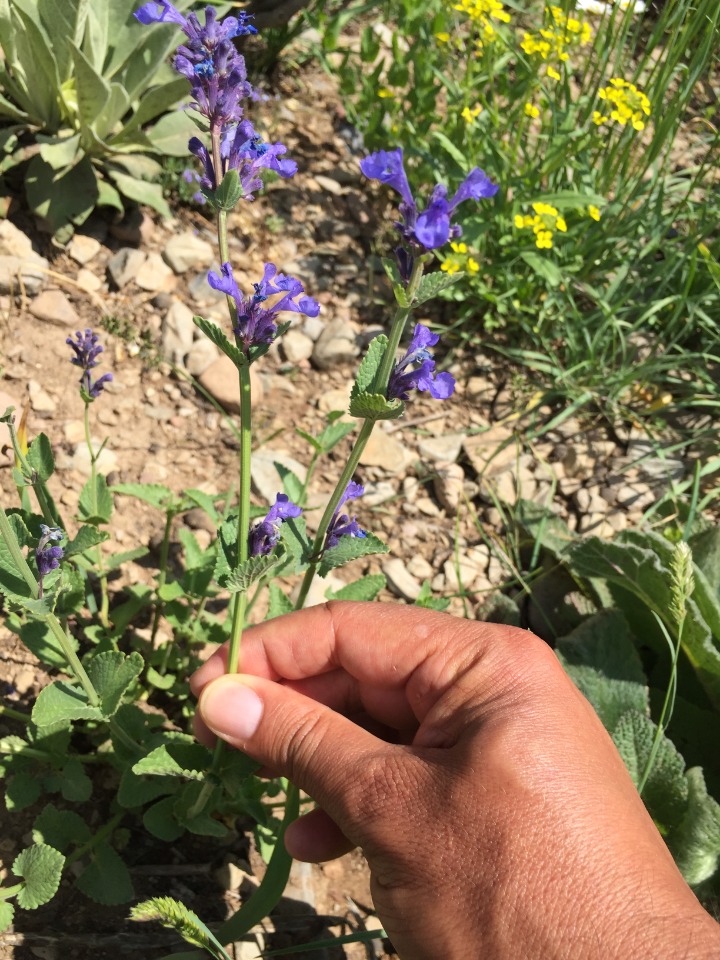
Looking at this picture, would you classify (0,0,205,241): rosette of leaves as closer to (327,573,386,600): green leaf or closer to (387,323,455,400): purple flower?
(327,573,386,600): green leaf

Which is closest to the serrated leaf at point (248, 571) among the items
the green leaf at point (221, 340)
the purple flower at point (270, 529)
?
the purple flower at point (270, 529)

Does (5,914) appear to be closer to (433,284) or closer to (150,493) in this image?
(150,493)

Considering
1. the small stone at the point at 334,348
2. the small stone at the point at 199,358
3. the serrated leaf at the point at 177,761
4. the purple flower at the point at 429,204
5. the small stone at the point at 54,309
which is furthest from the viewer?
the small stone at the point at 334,348

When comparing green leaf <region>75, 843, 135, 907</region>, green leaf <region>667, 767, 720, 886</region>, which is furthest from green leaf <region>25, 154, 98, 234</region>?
green leaf <region>667, 767, 720, 886</region>

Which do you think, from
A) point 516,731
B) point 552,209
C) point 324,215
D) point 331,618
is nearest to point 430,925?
point 516,731

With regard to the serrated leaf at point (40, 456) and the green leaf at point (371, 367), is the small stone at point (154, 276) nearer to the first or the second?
the serrated leaf at point (40, 456)

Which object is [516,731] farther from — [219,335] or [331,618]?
[219,335]
